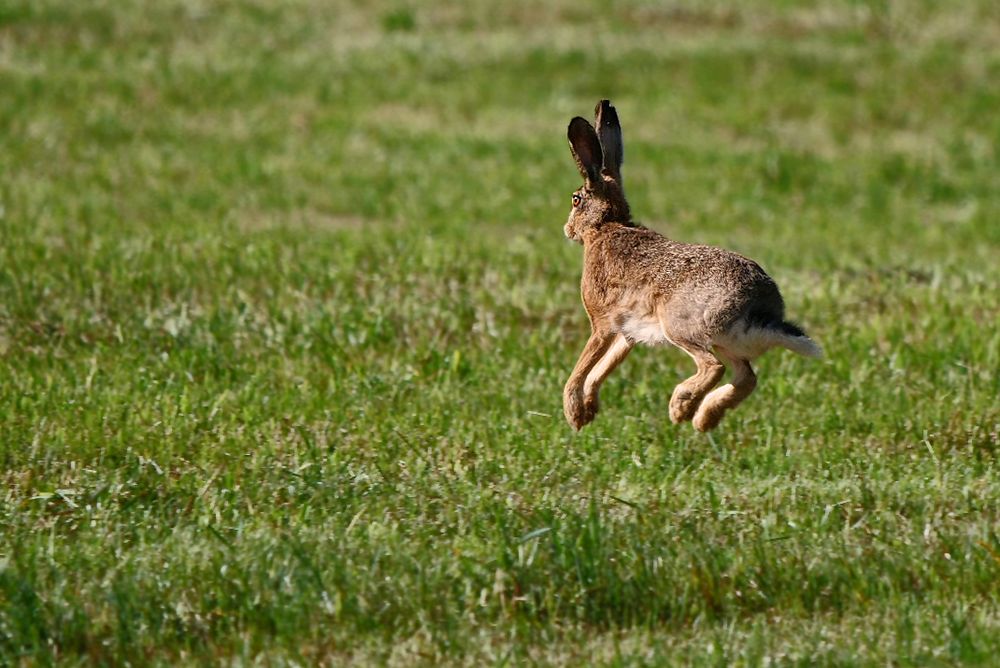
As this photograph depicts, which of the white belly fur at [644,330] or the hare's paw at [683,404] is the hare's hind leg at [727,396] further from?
the white belly fur at [644,330]

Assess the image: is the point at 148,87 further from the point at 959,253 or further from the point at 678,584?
the point at 678,584

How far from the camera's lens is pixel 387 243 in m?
10.1

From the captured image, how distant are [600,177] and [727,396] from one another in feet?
3.66

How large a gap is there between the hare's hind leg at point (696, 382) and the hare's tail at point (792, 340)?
247 millimetres

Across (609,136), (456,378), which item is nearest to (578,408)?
(609,136)

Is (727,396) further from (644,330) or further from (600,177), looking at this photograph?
(600,177)

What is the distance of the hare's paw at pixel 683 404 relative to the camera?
19.3 feet

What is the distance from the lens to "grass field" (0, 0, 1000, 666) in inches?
189

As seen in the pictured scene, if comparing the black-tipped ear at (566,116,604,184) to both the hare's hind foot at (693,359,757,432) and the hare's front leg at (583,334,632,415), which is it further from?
the hare's hind foot at (693,359,757,432)

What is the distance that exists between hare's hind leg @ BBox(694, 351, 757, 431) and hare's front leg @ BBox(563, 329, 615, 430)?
0.45 m

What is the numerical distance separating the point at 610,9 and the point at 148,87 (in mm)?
6865

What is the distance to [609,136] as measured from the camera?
6344mm

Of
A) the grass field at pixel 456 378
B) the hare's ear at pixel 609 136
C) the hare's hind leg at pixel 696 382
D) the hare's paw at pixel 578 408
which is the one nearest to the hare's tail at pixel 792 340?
the hare's hind leg at pixel 696 382

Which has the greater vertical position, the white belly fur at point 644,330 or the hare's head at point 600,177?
the hare's head at point 600,177
